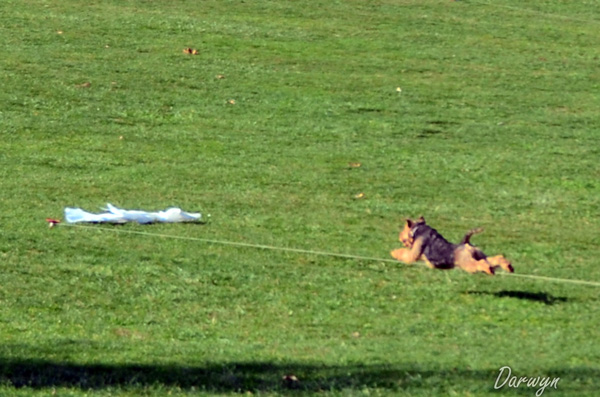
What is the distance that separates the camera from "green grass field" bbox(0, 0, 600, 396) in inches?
251

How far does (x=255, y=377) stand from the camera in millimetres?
5914

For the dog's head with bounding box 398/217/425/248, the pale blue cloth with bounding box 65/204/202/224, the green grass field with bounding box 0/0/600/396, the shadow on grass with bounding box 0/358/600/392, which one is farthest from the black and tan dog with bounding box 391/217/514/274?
the pale blue cloth with bounding box 65/204/202/224

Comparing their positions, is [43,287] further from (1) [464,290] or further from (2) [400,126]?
(2) [400,126]

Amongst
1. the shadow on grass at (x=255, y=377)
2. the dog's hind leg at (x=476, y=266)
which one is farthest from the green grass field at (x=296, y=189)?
the dog's hind leg at (x=476, y=266)

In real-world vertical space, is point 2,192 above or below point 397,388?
below

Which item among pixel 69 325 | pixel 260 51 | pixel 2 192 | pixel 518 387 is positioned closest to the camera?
pixel 518 387

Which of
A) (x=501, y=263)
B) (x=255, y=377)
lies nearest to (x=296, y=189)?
(x=501, y=263)

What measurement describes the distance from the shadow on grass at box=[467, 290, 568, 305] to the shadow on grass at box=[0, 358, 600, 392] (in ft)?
5.28

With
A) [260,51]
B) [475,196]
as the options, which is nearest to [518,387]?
[475,196]

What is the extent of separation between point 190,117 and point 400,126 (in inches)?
102

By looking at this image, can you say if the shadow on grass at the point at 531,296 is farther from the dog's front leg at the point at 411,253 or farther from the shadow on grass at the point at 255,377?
the shadow on grass at the point at 255,377

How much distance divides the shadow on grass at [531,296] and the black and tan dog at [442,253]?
0.35 meters

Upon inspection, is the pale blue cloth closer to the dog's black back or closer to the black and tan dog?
the black and tan dog

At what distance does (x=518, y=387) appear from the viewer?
5629mm
